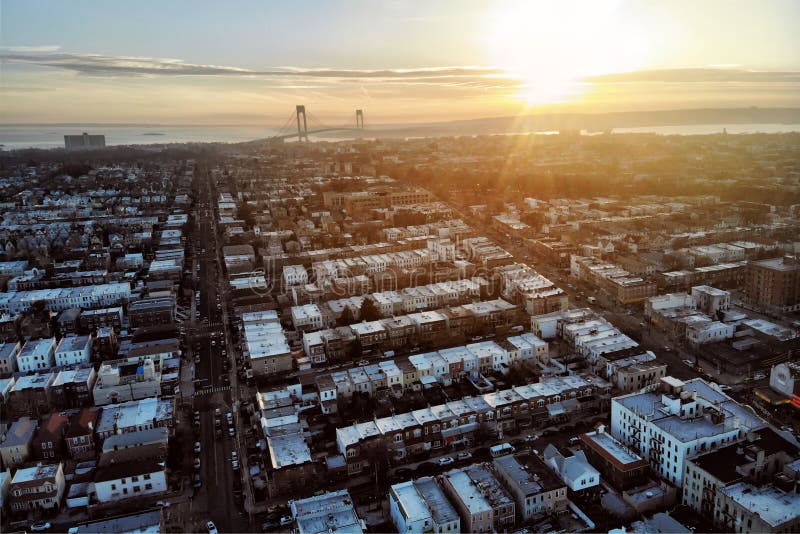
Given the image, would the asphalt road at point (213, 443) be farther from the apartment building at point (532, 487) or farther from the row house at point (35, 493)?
the apartment building at point (532, 487)

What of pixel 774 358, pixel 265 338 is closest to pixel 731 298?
pixel 774 358

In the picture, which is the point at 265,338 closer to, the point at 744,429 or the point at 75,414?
the point at 75,414

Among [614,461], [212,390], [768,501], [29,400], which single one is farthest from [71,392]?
[768,501]

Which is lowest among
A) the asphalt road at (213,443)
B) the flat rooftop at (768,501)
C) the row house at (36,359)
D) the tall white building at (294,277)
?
the asphalt road at (213,443)

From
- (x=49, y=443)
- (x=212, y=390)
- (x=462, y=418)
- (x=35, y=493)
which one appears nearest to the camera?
(x=35, y=493)

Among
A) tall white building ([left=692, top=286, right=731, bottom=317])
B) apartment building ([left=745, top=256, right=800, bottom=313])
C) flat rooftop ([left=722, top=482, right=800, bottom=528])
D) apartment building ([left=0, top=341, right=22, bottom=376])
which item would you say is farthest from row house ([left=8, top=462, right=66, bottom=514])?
apartment building ([left=745, top=256, right=800, bottom=313])

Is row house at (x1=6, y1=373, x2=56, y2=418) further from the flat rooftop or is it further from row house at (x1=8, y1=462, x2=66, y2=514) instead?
the flat rooftop

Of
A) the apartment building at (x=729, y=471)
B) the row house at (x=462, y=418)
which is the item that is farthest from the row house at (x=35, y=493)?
the apartment building at (x=729, y=471)

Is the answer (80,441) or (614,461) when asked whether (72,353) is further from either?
(614,461)
